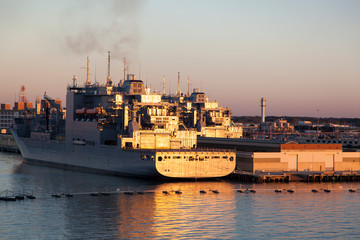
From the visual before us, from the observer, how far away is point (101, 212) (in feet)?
149

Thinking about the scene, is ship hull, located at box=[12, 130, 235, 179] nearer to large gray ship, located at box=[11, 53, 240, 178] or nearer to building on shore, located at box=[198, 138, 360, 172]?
large gray ship, located at box=[11, 53, 240, 178]

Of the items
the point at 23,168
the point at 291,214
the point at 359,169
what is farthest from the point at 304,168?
the point at 23,168

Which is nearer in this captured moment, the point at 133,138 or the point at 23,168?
the point at 133,138

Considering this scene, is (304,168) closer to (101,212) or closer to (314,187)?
(314,187)

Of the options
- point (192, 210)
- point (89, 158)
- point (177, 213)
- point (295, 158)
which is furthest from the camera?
point (89, 158)

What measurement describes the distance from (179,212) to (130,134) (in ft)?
82.5

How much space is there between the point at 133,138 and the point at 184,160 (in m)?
8.80

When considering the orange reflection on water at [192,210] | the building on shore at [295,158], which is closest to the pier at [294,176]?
the building on shore at [295,158]

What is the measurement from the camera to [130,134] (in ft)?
229

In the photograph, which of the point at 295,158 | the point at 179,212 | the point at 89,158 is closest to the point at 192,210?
the point at 179,212

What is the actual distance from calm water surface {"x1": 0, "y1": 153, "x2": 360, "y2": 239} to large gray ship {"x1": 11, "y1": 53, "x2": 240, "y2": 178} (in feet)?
Answer: 8.30

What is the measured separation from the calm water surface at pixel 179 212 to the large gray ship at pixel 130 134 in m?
2.53

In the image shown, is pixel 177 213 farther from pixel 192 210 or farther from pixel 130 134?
pixel 130 134

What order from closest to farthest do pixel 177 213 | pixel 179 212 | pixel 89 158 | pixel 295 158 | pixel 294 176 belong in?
pixel 177 213, pixel 179 212, pixel 294 176, pixel 295 158, pixel 89 158
